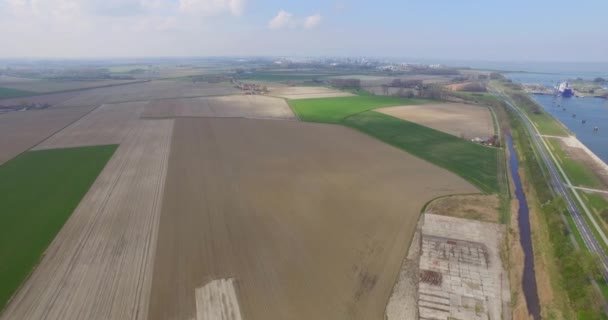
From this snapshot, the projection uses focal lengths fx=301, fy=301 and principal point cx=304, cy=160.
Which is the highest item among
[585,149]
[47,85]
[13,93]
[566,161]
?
[47,85]

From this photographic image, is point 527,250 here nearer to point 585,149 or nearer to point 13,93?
point 585,149

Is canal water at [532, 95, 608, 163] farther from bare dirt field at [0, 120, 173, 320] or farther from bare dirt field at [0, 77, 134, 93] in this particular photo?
bare dirt field at [0, 77, 134, 93]

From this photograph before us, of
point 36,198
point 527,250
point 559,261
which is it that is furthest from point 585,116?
point 36,198

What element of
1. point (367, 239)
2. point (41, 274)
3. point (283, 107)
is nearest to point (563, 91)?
point (283, 107)

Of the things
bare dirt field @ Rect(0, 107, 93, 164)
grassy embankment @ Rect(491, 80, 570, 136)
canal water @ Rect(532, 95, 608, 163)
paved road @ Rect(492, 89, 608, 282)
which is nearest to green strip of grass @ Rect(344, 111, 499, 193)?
paved road @ Rect(492, 89, 608, 282)

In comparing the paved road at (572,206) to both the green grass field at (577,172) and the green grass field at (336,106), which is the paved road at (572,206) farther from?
the green grass field at (336,106)
